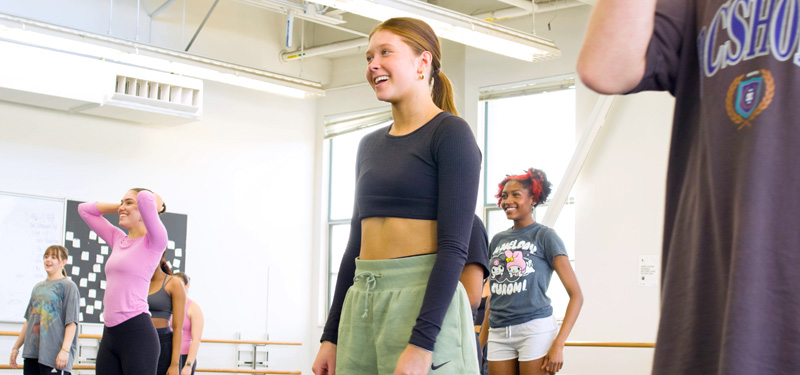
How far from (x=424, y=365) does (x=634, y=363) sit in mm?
5727

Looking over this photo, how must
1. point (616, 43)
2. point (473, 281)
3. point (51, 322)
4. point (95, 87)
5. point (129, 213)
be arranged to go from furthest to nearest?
point (95, 87), point (51, 322), point (129, 213), point (473, 281), point (616, 43)

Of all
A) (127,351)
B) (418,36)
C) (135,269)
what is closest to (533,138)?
(135,269)

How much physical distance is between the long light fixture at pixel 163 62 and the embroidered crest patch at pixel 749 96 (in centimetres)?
654

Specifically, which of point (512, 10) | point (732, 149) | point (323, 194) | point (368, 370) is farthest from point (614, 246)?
point (732, 149)

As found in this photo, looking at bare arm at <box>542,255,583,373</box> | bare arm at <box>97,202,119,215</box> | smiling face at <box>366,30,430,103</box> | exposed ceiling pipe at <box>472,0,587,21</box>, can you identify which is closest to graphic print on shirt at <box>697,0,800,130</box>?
smiling face at <box>366,30,430,103</box>

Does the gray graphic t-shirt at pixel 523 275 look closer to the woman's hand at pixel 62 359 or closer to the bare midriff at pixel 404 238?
the bare midriff at pixel 404 238

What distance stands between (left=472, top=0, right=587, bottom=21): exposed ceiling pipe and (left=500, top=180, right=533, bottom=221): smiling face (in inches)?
179

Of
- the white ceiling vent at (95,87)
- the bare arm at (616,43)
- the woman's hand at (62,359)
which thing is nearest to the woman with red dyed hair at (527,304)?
the bare arm at (616,43)

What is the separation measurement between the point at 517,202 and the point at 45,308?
368cm

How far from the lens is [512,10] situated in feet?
28.9

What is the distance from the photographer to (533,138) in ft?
29.3

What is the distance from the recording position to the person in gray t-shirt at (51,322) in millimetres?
6113

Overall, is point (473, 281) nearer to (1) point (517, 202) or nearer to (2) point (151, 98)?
(1) point (517, 202)

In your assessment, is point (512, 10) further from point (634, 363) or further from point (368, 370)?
point (368, 370)
